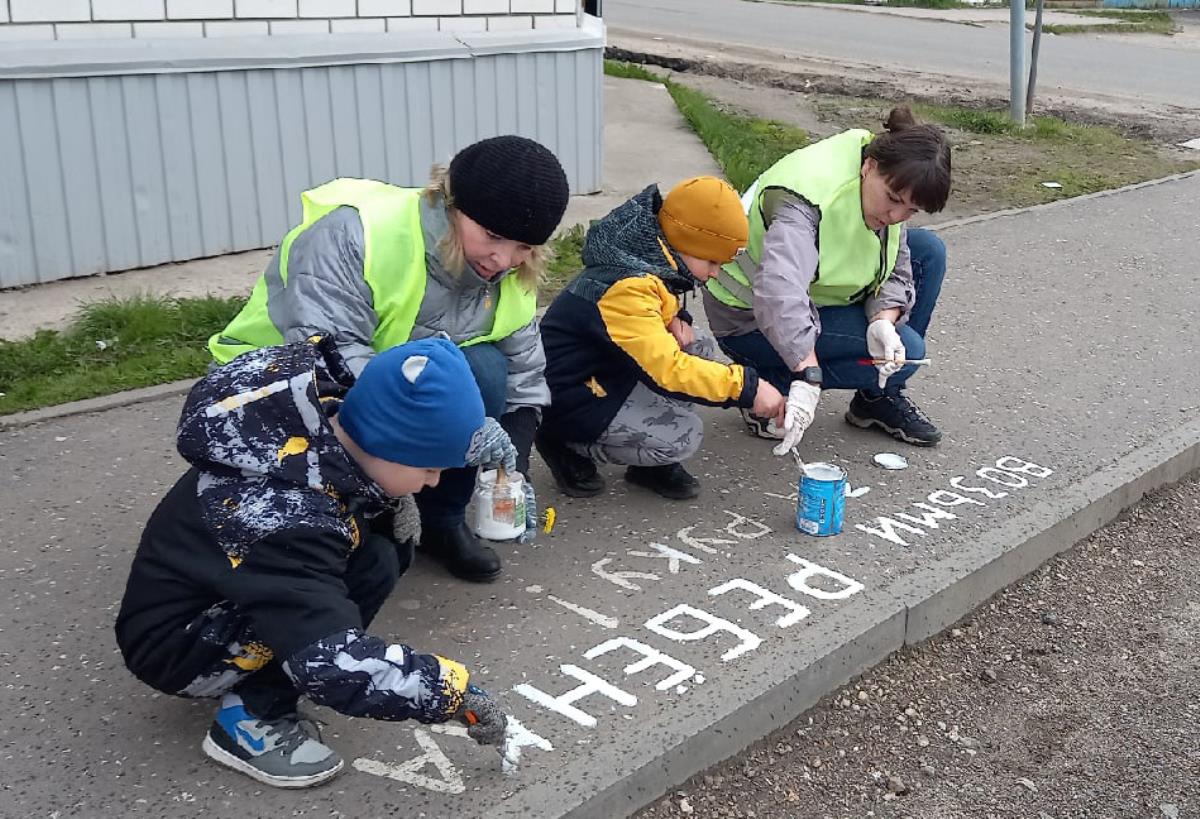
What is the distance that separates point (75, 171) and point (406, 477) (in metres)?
4.39

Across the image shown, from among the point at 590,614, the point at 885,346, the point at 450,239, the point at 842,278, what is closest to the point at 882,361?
the point at 885,346

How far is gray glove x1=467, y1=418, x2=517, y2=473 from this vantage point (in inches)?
122

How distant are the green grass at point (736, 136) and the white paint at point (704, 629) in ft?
17.6

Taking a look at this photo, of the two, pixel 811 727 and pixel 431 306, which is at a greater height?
pixel 431 306

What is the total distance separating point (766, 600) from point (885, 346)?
1.29m

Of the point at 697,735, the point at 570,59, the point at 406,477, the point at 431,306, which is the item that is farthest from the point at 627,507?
the point at 570,59

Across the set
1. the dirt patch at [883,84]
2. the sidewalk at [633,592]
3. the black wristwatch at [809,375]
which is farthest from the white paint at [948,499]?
the dirt patch at [883,84]

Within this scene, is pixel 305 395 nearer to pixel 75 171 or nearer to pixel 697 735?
pixel 697 735

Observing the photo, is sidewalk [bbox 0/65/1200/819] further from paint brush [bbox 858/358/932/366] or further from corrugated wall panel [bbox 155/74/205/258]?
corrugated wall panel [bbox 155/74/205/258]

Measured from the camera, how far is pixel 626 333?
3936mm

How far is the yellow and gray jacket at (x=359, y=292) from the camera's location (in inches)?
129

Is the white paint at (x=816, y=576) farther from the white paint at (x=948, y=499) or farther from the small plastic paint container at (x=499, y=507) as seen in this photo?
the small plastic paint container at (x=499, y=507)

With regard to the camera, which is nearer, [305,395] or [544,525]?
[305,395]

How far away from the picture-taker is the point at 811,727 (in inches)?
129
